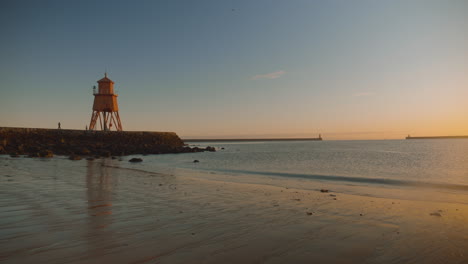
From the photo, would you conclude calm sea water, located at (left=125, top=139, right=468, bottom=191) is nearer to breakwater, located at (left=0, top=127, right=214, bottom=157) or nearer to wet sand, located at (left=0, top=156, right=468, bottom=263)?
breakwater, located at (left=0, top=127, right=214, bottom=157)

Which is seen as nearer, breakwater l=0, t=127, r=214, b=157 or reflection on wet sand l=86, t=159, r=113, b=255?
reflection on wet sand l=86, t=159, r=113, b=255

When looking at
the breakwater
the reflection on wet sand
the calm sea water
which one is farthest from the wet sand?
the breakwater

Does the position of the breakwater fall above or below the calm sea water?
above

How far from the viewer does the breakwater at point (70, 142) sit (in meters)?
27.1

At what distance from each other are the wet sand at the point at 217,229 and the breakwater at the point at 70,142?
20.1 meters

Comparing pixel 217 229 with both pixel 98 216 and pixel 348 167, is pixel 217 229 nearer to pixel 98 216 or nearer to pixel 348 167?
pixel 98 216

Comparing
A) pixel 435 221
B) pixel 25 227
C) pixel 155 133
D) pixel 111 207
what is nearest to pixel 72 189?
pixel 111 207

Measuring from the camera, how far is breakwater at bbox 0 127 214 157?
89.0 feet

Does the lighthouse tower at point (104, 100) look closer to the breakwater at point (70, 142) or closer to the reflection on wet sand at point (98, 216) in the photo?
the breakwater at point (70, 142)

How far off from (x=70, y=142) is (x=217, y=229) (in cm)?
3653

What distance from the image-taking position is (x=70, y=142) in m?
35.3

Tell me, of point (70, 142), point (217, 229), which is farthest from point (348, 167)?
point (70, 142)

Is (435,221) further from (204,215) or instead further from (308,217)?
(204,215)

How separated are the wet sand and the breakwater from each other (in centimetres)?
2012
